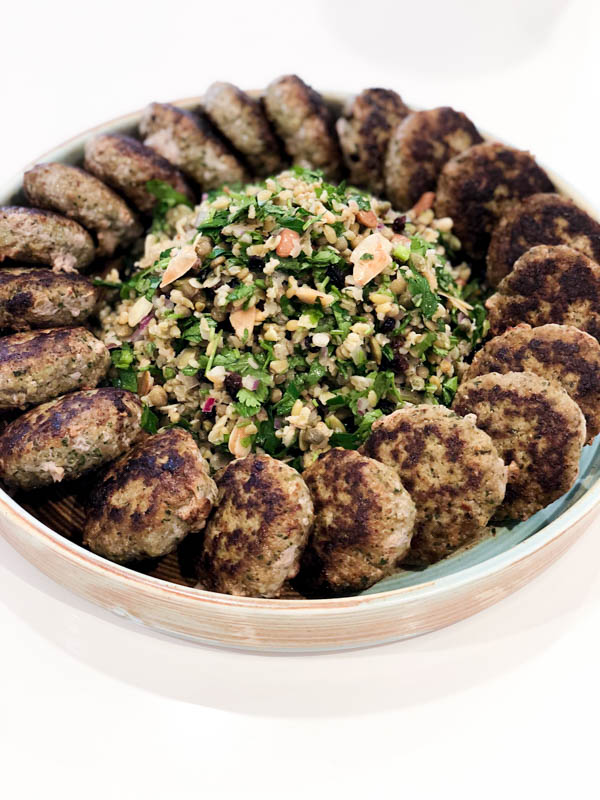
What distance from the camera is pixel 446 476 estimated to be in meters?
Answer: 2.99

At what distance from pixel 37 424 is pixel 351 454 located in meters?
1.29

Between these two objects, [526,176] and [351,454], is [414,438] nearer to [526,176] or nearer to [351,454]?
[351,454]

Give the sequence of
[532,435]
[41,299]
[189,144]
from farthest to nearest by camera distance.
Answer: [189,144] < [41,299] < [532,435]

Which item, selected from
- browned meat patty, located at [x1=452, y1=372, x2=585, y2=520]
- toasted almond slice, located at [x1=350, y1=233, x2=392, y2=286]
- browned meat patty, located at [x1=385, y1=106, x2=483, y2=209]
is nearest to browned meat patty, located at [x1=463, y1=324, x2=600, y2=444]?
browned meat patty, located at [x1=452, y1=372, x2=585, y2=520]

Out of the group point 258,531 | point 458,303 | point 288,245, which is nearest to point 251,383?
point 288,245

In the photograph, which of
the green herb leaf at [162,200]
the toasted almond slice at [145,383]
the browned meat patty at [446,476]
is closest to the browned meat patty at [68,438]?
the toasted almond slice at [145,383]

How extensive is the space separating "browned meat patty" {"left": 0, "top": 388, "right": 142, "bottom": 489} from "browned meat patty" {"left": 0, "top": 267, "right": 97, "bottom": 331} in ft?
1.85

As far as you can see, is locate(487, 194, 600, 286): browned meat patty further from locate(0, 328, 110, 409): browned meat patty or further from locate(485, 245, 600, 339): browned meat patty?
locate(0, 328, 110, 409): browned meat patty

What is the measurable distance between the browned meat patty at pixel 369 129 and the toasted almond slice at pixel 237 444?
203 centimetres

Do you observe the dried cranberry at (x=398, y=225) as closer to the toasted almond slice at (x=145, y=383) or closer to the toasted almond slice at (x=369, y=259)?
the toasted almond slice at (x=369, y=259)

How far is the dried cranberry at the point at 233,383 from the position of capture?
3398 mm

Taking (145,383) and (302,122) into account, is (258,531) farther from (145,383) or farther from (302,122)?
(302,122)

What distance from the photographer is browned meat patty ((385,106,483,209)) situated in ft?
14.3

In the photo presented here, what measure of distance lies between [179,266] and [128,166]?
0.97 m
